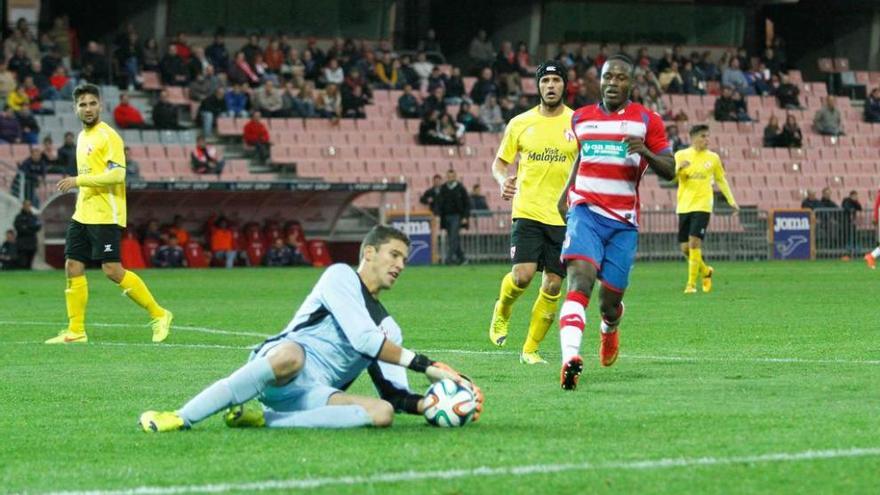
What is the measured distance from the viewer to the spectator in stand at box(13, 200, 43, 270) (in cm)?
3102

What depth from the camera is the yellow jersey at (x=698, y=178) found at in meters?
23.6

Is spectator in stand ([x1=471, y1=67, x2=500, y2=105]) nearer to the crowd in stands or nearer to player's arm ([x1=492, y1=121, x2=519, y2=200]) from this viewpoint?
the crowd in stands

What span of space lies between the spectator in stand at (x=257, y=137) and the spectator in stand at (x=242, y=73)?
4.97 ft

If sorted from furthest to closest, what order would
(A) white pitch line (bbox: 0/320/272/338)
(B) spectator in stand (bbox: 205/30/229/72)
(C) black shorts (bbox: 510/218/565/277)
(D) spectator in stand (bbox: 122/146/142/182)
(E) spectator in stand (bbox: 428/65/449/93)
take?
1. (E) spectator in stand (bbox: 428/65/449/93)
2. (B) spectator in stand (bbox: 205/30/229/72)
3. (D) spectator in stand (bbox: 122/146/142/182)
4. (A) white pitch line (bbox: 0/320/272/338)
5. (C) black shorts (bbox: 510/218/565/277)

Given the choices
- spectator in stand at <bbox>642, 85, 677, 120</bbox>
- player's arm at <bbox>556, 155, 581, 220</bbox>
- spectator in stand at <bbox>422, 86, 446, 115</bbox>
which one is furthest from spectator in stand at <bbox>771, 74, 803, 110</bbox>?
player's arm at <bbox>556, 155, 581, 220</bbox>

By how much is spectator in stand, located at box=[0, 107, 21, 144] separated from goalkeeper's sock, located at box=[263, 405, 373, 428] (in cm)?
2651

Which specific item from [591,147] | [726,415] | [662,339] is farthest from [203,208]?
[726,415]

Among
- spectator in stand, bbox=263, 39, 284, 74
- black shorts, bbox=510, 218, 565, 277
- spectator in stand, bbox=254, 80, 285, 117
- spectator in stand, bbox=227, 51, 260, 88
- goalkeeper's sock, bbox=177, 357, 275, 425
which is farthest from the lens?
spectator in stand, bbox=263, 39, 284, 74

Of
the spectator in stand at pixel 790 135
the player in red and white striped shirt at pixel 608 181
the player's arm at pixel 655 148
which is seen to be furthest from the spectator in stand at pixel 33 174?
the player's arm at pixel 655 148

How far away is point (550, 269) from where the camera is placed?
1277 cm

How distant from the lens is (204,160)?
34438mm

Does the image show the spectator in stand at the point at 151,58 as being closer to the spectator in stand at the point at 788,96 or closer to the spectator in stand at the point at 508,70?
the spectator in stand at the point at 508,70

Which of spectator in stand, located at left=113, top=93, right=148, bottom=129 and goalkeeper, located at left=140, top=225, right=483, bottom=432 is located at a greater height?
spectator in stand, located at left=113, top=93, right=148, bottom=129

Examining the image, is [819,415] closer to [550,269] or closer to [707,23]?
[550,269]
